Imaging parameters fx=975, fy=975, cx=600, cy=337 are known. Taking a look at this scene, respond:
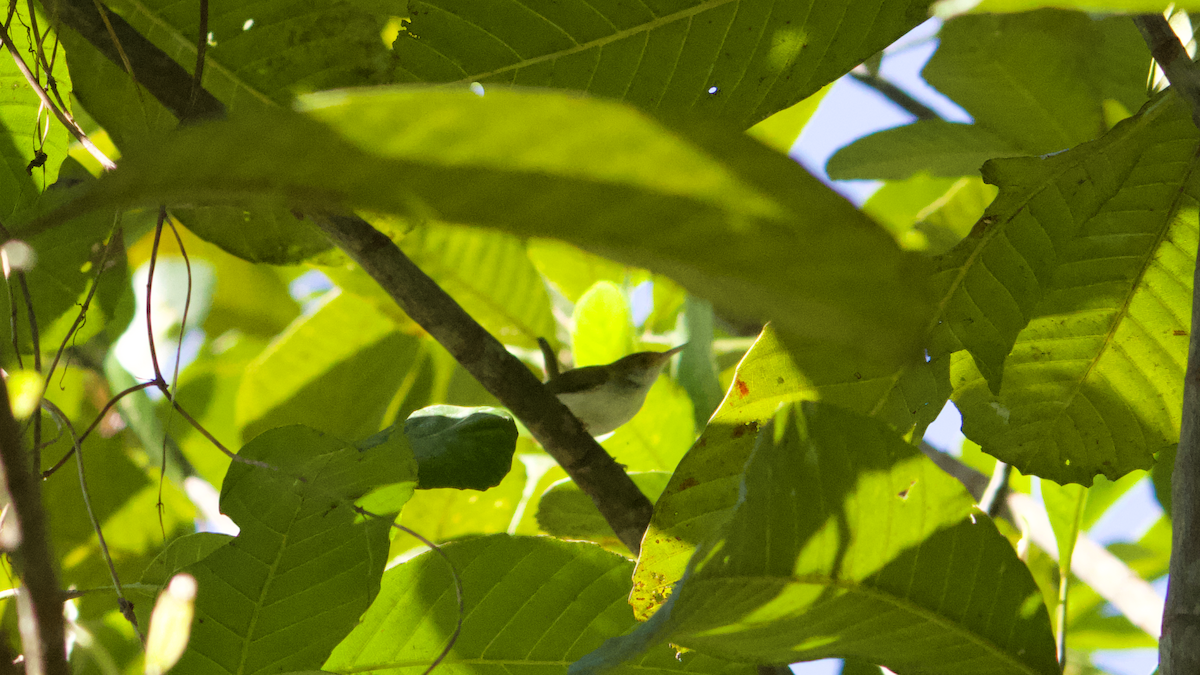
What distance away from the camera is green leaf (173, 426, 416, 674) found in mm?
965

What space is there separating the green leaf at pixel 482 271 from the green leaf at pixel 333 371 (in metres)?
0.25

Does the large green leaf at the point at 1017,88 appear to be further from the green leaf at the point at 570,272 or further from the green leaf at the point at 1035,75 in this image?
the green leaf at the point at 570,272

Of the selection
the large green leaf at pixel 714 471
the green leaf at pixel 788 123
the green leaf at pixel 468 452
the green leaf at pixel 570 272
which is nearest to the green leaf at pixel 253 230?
the green leaf at pixel 468 452

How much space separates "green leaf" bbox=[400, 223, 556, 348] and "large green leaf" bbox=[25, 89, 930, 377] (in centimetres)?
152

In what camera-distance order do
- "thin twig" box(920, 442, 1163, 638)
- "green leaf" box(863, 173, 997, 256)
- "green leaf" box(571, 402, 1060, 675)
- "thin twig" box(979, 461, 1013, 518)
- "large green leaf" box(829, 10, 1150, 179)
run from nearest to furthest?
"green leaf" box(571, 402, 1060, 675) < "thin twig" box(979, 461, 1013, 518) < "thin twig" box(920, 442, 1163, 638) < "large green leaf" box(829, 10, 1150, 179) < "green leaf" box(863, 173, 997, 256)

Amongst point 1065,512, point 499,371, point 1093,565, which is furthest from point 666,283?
point 1093,565

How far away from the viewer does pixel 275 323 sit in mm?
2689

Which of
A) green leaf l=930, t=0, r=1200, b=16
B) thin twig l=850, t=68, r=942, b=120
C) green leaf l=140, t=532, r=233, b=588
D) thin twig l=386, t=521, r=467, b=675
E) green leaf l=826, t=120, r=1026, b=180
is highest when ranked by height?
thin twig l=850, t=68, r=942, b=120

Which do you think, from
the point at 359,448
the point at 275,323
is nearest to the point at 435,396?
the point at 275,323

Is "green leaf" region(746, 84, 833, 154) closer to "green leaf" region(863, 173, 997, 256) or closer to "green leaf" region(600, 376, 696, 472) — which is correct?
"green leaf" region(863, 173, 997, 256)

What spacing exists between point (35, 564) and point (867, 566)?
62 cm

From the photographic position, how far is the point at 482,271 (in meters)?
1.92

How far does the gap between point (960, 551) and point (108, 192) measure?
720 mm

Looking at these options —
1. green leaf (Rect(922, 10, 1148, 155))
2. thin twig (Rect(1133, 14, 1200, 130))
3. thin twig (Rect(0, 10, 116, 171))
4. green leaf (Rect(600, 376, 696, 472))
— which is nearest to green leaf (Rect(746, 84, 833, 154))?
green leaf (Rect(922, 10, 1148, 155))
